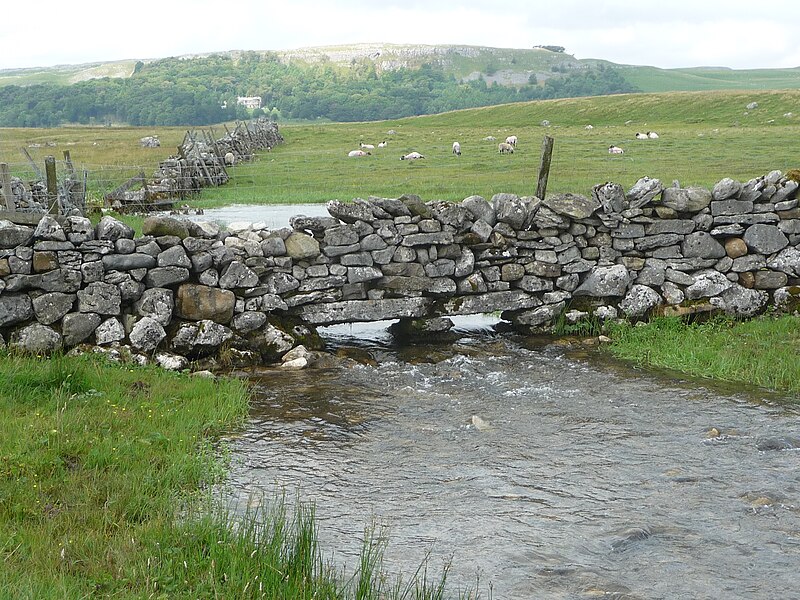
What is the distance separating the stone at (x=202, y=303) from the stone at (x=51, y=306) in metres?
1.32

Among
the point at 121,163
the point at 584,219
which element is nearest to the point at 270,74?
the point at 121,163

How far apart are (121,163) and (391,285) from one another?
2367cm

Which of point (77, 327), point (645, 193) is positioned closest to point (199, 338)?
point (77, 327)

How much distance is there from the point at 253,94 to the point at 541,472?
13886 cm

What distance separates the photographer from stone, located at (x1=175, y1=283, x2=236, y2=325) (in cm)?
1092

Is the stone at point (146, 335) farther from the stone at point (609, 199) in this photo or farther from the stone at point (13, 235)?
the stone at point (609, 199)

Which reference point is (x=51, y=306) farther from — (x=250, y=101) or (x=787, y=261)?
(x=250, y=101)

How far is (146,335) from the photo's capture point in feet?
34.7

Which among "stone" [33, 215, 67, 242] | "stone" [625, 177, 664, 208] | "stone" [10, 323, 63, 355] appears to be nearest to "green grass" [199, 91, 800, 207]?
"stone" [625, 177, 664, 208]

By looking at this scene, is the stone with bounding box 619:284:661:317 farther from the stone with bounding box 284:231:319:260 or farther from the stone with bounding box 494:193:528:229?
the stone with bounding box 284:231:319:260

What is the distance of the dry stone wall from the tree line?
9443 centimetres

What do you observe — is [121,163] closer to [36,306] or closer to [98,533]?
[36,306]

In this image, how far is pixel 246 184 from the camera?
26.0m

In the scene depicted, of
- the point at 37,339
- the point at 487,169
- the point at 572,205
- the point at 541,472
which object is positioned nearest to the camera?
the point at 541,472
